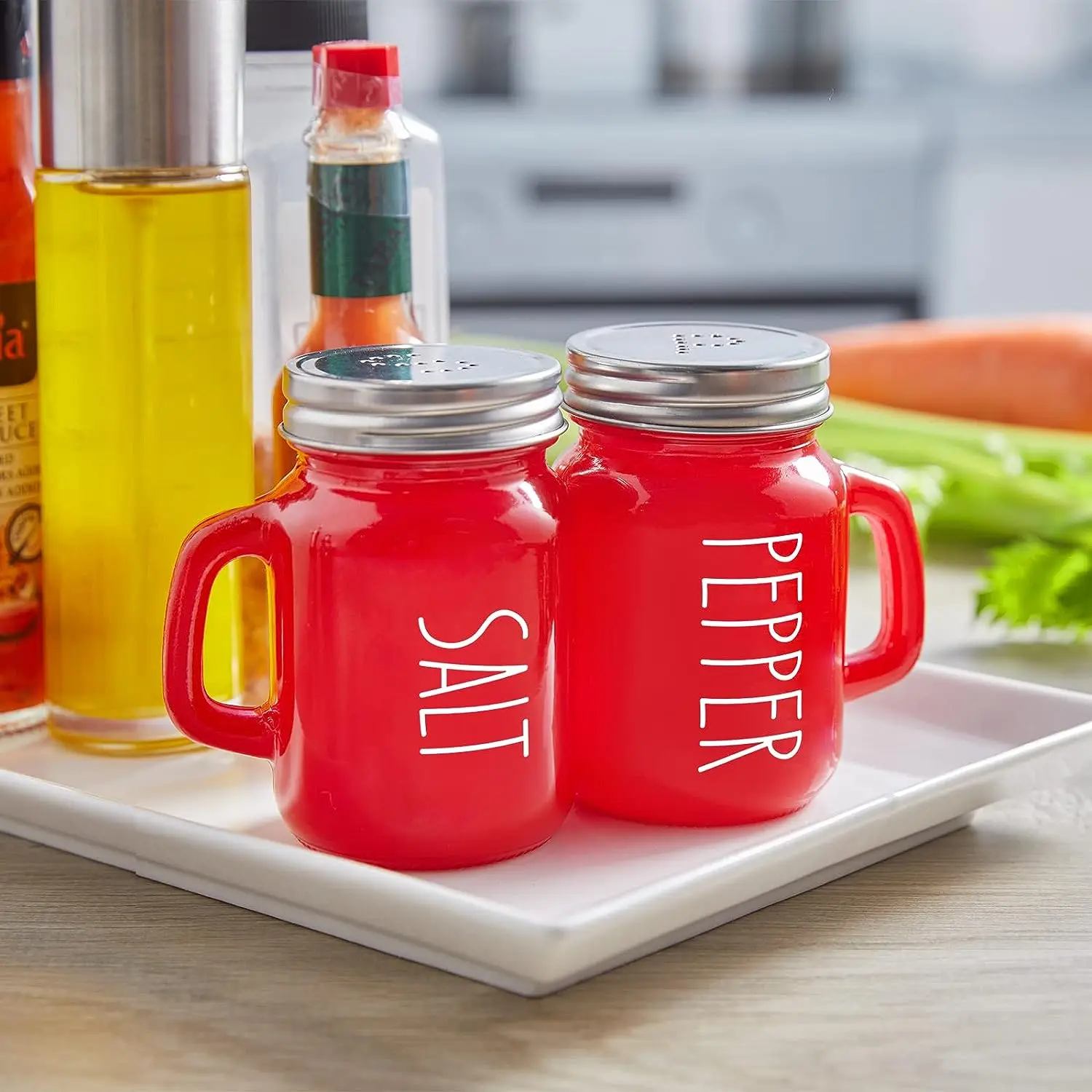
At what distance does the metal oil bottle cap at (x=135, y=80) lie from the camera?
609mm

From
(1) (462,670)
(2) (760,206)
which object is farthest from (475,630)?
(2) (760,206)

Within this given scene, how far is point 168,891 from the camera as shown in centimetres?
58

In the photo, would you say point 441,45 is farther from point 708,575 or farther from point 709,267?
point 708,575

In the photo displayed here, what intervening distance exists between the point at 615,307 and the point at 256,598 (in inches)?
82.5

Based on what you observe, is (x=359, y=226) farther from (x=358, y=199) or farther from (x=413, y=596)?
(x=413, y=596)

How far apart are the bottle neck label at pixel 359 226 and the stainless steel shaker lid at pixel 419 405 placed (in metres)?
0.09

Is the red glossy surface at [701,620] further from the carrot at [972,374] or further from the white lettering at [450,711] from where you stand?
the carrot at [972,374]

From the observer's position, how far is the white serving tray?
501 mm

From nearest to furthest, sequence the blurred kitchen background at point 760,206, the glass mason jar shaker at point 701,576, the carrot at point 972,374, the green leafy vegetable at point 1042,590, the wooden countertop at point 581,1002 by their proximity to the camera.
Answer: the wooden countertop at point 581,1002 < the glass mason jar shaker at point 701,576 < the green leafy vegetable at point 1042,590 < the carrot at point 972,374 < the blurred kitchen background at point 760,206

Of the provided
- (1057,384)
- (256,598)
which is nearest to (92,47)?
(256,598)

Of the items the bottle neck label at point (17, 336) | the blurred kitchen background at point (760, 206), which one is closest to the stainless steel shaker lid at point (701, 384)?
the bottle neck label at point (17, 336)

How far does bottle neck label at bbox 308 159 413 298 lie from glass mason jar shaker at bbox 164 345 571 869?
70 millimetres

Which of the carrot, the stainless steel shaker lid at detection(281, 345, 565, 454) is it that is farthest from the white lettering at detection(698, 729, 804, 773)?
the carrot

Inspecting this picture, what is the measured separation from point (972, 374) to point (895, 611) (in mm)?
791
